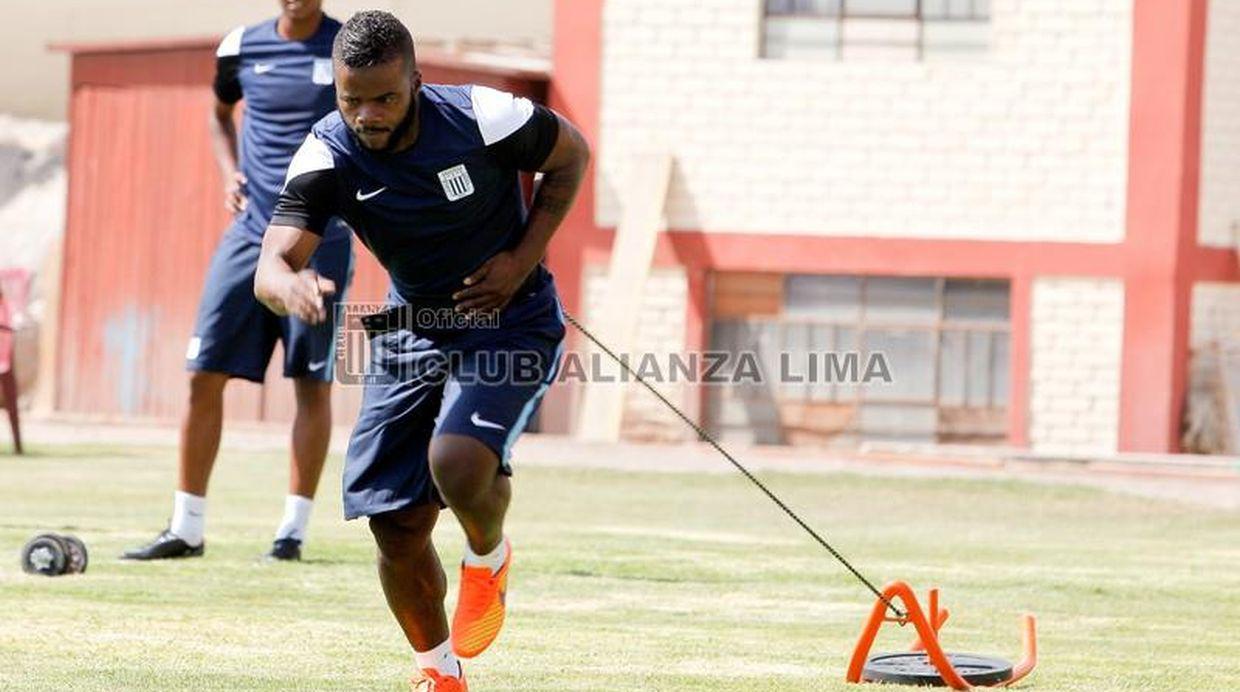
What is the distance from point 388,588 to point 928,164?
18620 mm

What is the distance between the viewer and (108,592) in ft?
32.0

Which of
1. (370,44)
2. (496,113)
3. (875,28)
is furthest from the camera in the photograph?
(875,28)

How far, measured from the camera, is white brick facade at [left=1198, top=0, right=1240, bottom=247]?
81.9 ft

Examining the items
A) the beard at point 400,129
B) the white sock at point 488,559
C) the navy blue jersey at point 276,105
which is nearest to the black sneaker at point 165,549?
the navy blue jersey at point 276,105

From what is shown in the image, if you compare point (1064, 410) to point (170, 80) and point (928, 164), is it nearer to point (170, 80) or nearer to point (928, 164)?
point (928, 164)

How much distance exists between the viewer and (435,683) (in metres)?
7.11

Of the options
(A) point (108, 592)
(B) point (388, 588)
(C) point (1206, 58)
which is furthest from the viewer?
(C) point (1206, 58)

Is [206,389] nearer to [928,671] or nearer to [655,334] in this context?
[928,671]

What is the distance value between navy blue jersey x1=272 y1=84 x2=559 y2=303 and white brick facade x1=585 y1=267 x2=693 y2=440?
60.4 feet

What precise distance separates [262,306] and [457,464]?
4.03 m

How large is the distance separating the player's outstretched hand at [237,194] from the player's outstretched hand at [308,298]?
Answer: 426 centimetres

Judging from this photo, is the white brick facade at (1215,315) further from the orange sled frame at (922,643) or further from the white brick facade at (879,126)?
the orange sled frame at (922,643)

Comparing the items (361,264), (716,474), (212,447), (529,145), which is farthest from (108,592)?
(361,264)

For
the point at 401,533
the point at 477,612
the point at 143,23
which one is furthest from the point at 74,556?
the point at 143,23
